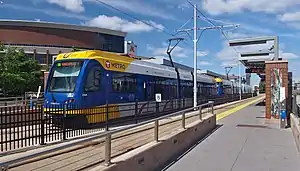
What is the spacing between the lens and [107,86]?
50.7 ft

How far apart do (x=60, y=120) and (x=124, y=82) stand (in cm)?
625

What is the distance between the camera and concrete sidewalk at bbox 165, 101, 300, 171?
811cm

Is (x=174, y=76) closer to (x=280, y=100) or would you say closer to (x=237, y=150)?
(x=280, y=100)

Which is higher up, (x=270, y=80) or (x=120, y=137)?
(x=270, y=80)

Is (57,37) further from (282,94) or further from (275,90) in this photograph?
(282,94)

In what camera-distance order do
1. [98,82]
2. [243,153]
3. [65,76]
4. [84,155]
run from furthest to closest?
[65,76] < [98,82] < [243,153] < [84,155]

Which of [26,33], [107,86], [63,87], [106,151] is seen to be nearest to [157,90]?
[107,86]

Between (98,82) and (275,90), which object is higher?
(98,82)

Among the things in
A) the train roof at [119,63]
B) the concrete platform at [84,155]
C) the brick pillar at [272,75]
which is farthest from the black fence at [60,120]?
the brick pillar at [272,75]

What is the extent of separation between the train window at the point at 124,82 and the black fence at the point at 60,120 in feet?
2.85

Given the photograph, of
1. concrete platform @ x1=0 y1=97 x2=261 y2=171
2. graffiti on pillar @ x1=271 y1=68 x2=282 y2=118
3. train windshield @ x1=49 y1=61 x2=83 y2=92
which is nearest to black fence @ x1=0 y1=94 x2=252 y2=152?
train windshield @ x1=49 y1=61 x2=83 y2=92

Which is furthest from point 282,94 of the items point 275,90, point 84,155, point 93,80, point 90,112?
point 84,155

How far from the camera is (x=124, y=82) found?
1714 cm

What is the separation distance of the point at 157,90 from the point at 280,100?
7658 mm
